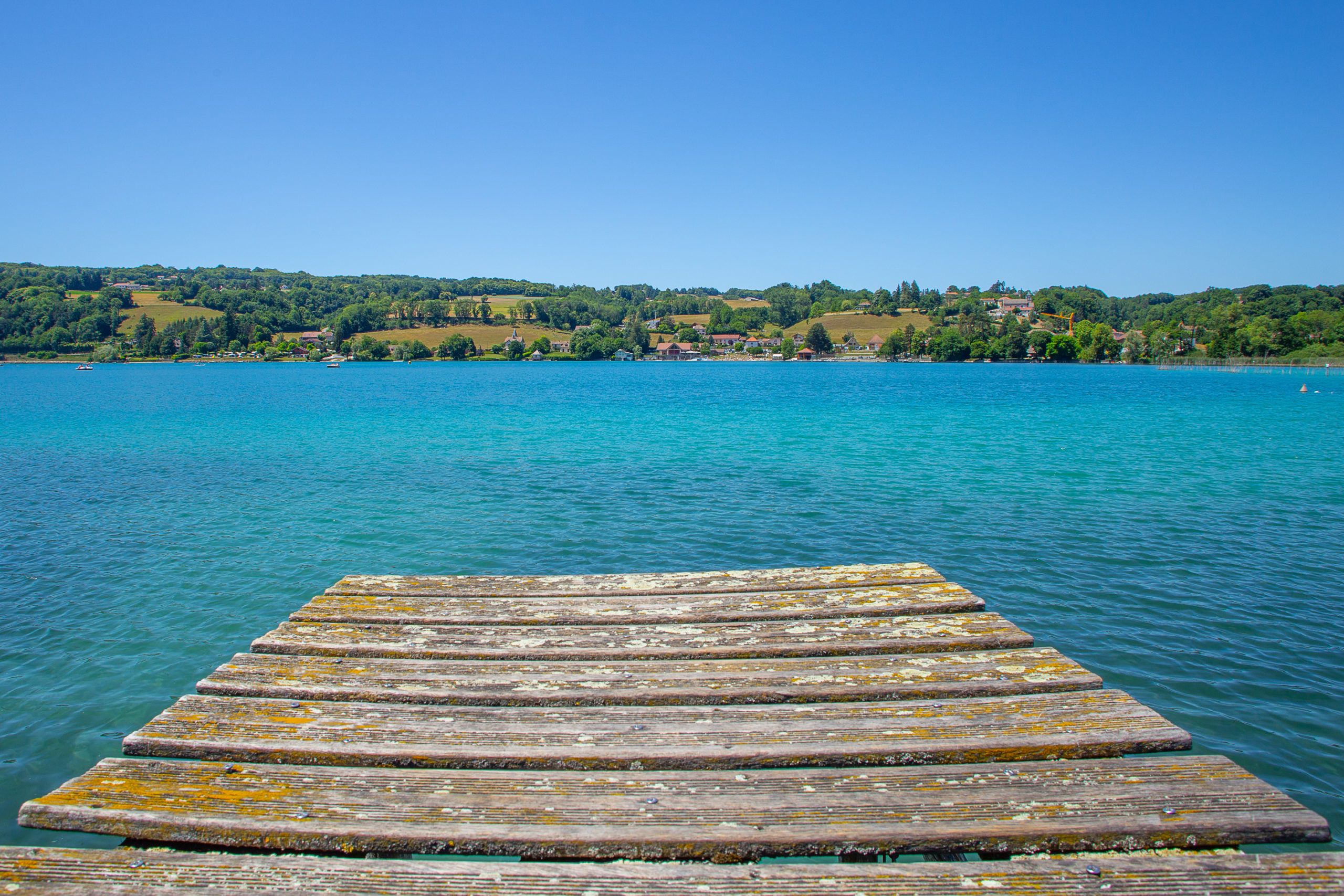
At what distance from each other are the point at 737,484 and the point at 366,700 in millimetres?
17770

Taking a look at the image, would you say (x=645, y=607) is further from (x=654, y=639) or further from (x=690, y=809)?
(x=690, y=809)

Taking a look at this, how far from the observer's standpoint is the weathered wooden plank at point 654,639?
5207mm

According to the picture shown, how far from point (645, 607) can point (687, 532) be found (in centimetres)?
950

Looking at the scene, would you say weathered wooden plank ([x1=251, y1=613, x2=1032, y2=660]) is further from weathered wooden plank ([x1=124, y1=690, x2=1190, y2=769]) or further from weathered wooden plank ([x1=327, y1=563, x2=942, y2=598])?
weathered wooden plank ([x1=327, y1=563, x2=942, y2=598])

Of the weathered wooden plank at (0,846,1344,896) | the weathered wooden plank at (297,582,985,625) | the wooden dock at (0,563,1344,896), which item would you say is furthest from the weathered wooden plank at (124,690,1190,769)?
the weathered wooden plank at (297,582,985,625)

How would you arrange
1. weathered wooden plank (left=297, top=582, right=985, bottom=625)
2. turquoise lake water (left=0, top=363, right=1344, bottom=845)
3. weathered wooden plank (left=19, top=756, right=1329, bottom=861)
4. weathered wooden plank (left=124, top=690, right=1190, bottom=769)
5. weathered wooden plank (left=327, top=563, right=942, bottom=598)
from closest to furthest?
1. weathered wooden plank (left=19, top=756, right=1329, bottom=861)
2. weathered wooden plank (left=124, top=690, right=1190, bottom=769)
3. weathered wooden plank (left=297, top=582, right=985, bottom=625)
4. weathered wooden plank (left=327, top=563, right=942, bottom=598)
5. turquoise lake water (left=0, top=363, right=1344, bottom=845)

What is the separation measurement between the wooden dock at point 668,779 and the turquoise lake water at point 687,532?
2796 mm

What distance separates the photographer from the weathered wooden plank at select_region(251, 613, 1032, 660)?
205 inches

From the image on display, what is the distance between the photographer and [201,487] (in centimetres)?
2180

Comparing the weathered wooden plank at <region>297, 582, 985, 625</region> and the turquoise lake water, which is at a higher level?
the weathered wooden plank at <region>297, 582, 985, 625</region>

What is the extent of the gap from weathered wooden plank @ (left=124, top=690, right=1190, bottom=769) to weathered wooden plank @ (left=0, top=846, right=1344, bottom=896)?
74cm

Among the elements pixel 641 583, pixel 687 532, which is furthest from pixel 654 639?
pixel 687 532

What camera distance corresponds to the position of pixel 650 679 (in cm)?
472

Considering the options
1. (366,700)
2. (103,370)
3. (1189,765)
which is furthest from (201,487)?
(103,370)
